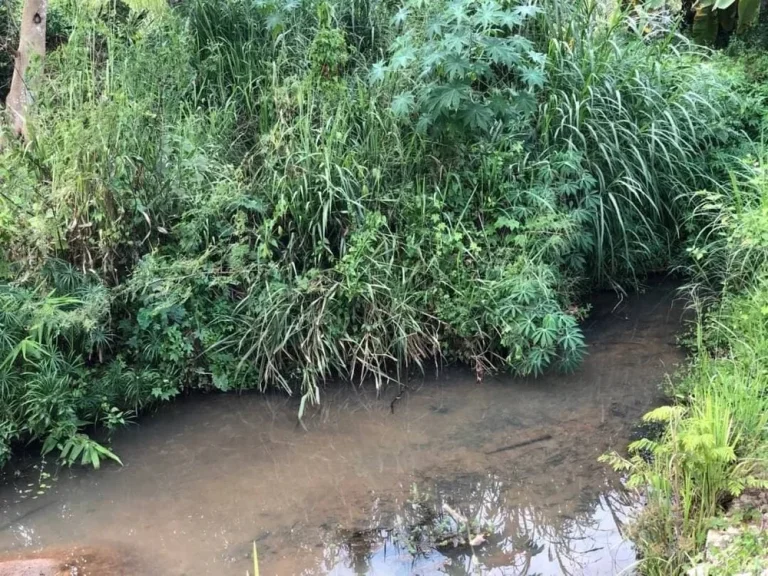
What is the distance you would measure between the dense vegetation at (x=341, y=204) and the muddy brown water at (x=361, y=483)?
225mm

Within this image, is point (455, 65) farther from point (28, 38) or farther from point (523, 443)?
point (28, 38)

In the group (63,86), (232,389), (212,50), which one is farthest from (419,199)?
(63,86)

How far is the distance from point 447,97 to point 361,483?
265cm

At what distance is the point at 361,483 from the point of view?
152 inches

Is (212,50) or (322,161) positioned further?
(212,50)

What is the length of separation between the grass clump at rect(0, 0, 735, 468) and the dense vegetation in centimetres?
2

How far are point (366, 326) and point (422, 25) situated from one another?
2365mm

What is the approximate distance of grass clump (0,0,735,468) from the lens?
442cm

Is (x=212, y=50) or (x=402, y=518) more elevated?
(x=212, y=50)

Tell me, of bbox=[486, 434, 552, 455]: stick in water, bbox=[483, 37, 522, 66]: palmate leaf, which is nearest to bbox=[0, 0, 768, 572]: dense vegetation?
bbox=[483, 37, 522, 66]: palmate leaf

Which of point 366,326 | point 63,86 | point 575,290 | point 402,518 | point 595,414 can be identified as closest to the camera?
point 402,518

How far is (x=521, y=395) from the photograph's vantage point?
4.62m

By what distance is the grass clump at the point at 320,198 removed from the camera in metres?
4.42

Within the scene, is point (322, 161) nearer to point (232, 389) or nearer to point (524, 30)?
point (232, 389)
